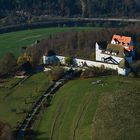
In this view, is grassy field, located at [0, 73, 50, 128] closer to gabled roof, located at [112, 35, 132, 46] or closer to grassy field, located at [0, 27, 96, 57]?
gabled roof, located at [112, 35, 132, 46]

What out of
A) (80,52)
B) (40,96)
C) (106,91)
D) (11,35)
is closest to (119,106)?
(106,91)

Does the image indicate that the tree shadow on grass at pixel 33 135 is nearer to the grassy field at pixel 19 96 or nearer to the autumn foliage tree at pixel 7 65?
the grassy field at pixel 19 96

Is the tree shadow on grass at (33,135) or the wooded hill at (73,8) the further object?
the wooded hill at (73,8)

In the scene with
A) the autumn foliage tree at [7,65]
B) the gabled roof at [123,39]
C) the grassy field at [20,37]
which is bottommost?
the grassy field at [20,37]

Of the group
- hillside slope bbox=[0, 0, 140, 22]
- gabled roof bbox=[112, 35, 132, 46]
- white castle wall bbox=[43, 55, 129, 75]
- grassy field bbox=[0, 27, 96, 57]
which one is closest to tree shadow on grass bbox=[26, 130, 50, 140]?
white castle wall bbox=[43, 55, 129, 75]

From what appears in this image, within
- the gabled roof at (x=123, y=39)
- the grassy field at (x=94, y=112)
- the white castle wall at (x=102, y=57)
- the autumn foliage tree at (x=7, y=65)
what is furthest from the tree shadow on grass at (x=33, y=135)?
the gabled roof at (x=123, y=39)

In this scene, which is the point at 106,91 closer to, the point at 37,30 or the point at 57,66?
the point at 57,66
